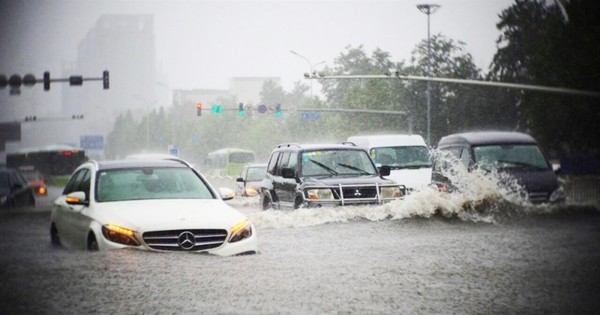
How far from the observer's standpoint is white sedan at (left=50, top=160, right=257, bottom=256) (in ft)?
32.1

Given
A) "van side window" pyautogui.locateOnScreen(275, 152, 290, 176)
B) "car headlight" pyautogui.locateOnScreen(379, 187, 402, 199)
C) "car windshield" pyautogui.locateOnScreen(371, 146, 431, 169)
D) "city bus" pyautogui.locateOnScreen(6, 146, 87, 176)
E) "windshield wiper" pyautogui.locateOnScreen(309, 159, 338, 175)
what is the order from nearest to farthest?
"car headlight" pyautogui.locateOnScreen(379, 187, 402, 199) → "windshield wiper" pyautogui.locateOnScreen(309, 159, 338, 175) → "van side window" pyautogui.locateOnScreen(275, 152, 290, 176) → "car windshield" pyautogui.locateOnScreen(371, 146, 431, 169) → "city bus" pyautogui.locateOnScreen(6, 146, 87, 176)

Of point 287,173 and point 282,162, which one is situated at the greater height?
point 282,162

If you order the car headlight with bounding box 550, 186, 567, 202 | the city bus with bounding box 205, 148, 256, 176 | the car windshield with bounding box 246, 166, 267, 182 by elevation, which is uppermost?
the car headlight with bounding box 550, 186, 567, 202

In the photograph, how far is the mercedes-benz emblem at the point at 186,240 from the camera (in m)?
9.86

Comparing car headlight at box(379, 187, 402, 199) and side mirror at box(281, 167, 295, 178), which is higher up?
side mirror at box(281, 167, 295, 178)

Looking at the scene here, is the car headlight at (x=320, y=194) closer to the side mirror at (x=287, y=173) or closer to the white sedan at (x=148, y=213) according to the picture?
the side mirror at (x=287, y=173)

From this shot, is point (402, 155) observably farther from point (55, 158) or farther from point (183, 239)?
point (55, 158)

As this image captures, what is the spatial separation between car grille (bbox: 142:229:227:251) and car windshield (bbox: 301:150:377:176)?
8219 millimetres

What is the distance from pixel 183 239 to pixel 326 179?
8106mm

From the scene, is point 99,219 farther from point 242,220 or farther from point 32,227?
point 32,227

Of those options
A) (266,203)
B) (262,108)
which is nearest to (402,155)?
(266,203)

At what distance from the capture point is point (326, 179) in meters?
17.8

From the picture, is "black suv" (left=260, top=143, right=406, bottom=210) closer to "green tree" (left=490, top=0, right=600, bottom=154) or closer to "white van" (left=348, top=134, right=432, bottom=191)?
"white van" (left=348, top=134, right=432, bottom=191)

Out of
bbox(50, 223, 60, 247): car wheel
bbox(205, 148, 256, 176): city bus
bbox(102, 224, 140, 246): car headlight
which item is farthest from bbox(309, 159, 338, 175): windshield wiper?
bbox(205, 148, 256, 176): city bus
